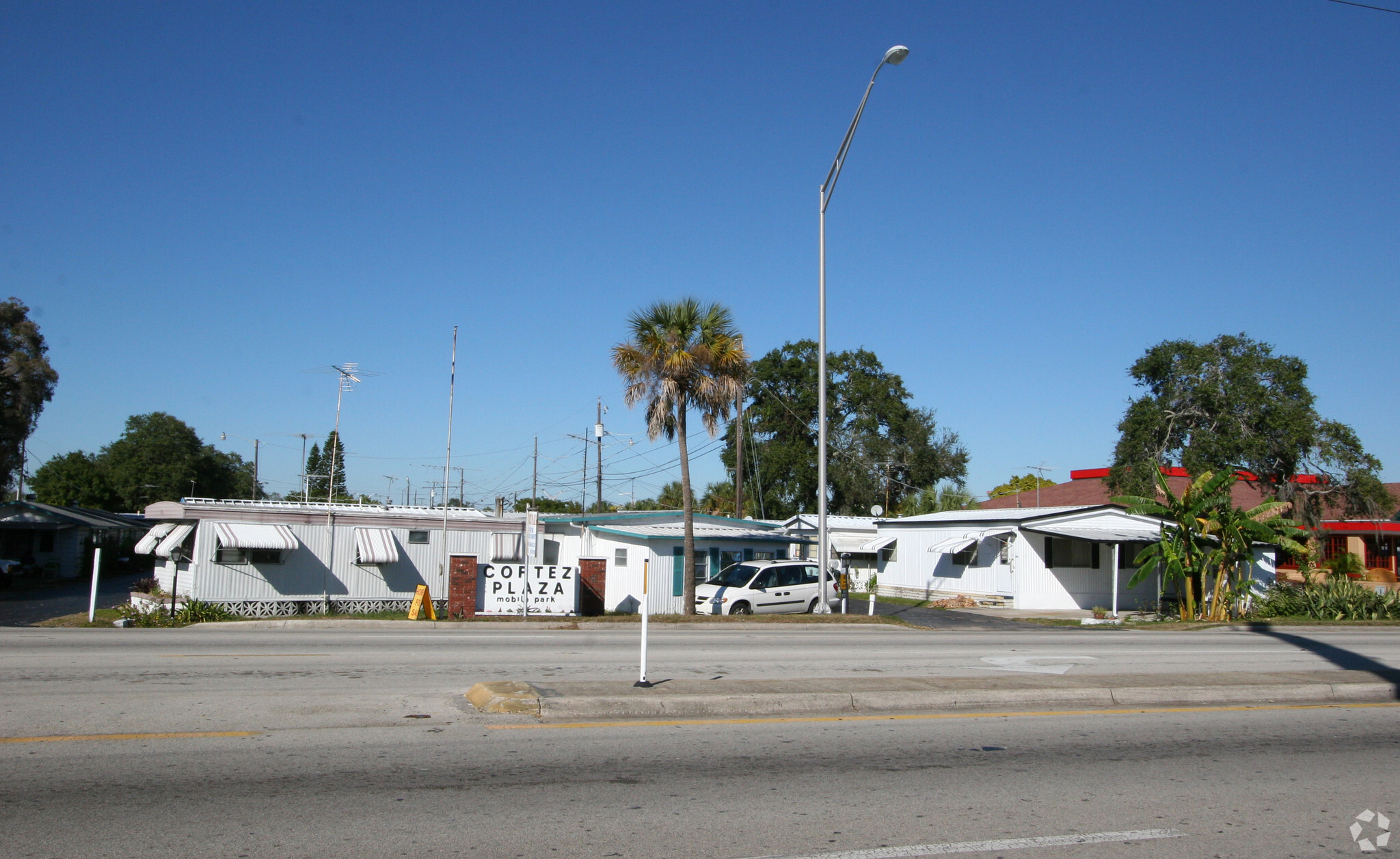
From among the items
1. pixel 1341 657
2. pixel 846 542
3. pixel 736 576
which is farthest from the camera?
pixel 846 542

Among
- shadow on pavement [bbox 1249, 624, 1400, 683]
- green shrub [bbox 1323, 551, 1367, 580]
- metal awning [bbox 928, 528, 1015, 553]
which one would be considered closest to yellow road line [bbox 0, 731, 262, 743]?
shadow on pavement [bbox 1249, 624, 1400, 683]

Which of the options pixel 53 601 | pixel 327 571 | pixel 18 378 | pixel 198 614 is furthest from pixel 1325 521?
pixel 18 378

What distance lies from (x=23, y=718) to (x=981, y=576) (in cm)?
2946

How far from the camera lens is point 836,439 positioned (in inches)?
2625

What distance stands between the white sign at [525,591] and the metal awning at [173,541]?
26.3ft

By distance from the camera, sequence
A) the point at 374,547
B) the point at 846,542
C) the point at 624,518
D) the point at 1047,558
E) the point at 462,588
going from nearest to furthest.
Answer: the point at 462,588 < the point at 374,547 < the point at 624,518 < the point at 1047,558 < the point at 846,542

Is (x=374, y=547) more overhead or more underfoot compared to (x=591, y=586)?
more overhead

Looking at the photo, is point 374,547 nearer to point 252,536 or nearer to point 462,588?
point 252,536

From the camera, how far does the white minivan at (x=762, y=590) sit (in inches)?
1032

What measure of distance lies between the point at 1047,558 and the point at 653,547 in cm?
1350

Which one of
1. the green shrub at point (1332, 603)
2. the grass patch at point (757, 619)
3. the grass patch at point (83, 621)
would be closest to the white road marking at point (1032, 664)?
the grass patch at point (757, 619)

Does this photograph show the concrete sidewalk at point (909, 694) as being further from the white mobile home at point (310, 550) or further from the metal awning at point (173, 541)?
the metal awning at point (173, 541)

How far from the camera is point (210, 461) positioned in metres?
92.7

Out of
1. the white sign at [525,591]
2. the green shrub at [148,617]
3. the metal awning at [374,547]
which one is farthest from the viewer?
the metal awning at [374,547]
